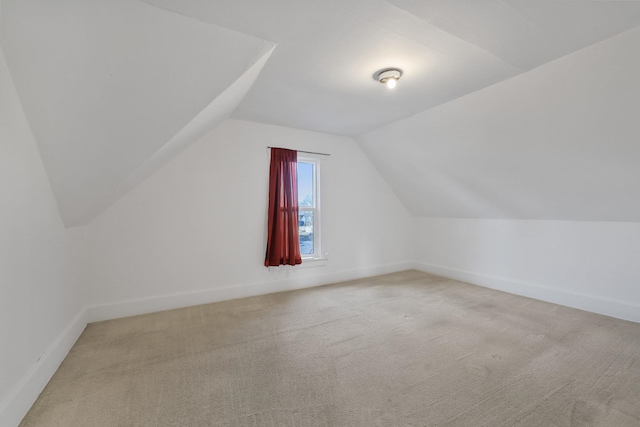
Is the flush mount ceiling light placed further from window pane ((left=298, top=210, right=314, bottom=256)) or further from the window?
window pane ((left=298, top=210, right=314, bottom=256))

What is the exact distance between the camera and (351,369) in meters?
1.94

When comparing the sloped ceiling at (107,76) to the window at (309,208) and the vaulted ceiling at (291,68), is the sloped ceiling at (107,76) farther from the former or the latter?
the window at (309,208)

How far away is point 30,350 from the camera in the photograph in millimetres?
1656

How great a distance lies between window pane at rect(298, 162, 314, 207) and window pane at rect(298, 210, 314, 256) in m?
0.18

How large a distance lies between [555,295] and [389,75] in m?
3.43

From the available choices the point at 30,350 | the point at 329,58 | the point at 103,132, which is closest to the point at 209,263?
the point at 30,350

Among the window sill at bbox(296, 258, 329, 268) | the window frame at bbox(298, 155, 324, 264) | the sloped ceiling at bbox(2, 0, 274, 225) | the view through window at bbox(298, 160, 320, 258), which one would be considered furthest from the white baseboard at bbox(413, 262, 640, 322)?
the sloped ceiling at bbox(2, 0, 274, 225)

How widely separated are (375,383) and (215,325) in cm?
172

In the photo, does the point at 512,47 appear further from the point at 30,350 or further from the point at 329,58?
the point at 30,350

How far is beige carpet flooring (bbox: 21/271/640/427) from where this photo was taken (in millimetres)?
1515

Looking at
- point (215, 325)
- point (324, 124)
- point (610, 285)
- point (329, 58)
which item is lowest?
point (215, 325)

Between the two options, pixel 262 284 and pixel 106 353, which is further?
pixel 262 284

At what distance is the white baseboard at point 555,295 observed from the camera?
9.23 ft

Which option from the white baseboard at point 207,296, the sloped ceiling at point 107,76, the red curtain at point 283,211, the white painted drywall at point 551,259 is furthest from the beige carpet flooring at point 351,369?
the sloped ceiling at point 107,76
